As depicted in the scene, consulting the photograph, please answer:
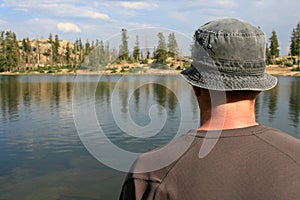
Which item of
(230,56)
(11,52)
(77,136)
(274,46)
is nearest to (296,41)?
(274,46)

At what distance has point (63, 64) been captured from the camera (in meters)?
97.8

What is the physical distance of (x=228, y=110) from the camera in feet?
4.39

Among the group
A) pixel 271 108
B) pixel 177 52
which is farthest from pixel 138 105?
pixel 177 52

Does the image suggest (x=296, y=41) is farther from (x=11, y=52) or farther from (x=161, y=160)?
(x=161, y=160)

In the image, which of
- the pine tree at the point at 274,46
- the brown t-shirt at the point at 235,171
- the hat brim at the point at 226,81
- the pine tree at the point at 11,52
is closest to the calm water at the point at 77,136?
the hat brim at the point at 226,81

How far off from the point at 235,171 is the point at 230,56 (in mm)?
406

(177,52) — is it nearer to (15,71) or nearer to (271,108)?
(271,108)

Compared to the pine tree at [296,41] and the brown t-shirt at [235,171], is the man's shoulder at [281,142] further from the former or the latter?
the pine tree at [296,41]

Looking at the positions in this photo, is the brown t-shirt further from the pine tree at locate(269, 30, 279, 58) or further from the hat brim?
the pine tree at locate(269, 30, 279, 58)

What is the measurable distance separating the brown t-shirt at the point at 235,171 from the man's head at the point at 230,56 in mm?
184

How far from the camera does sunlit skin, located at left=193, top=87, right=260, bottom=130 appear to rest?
1.31 meters

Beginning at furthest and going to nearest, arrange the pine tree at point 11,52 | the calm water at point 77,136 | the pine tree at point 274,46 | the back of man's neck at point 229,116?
the pine tree at point 11,52 → the pine tree at point 274,46 → the calm water at point 77,136 → the back of man's neck at point 229,116

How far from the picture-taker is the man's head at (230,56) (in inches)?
52.2

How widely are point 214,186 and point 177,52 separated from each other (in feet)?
3.61
